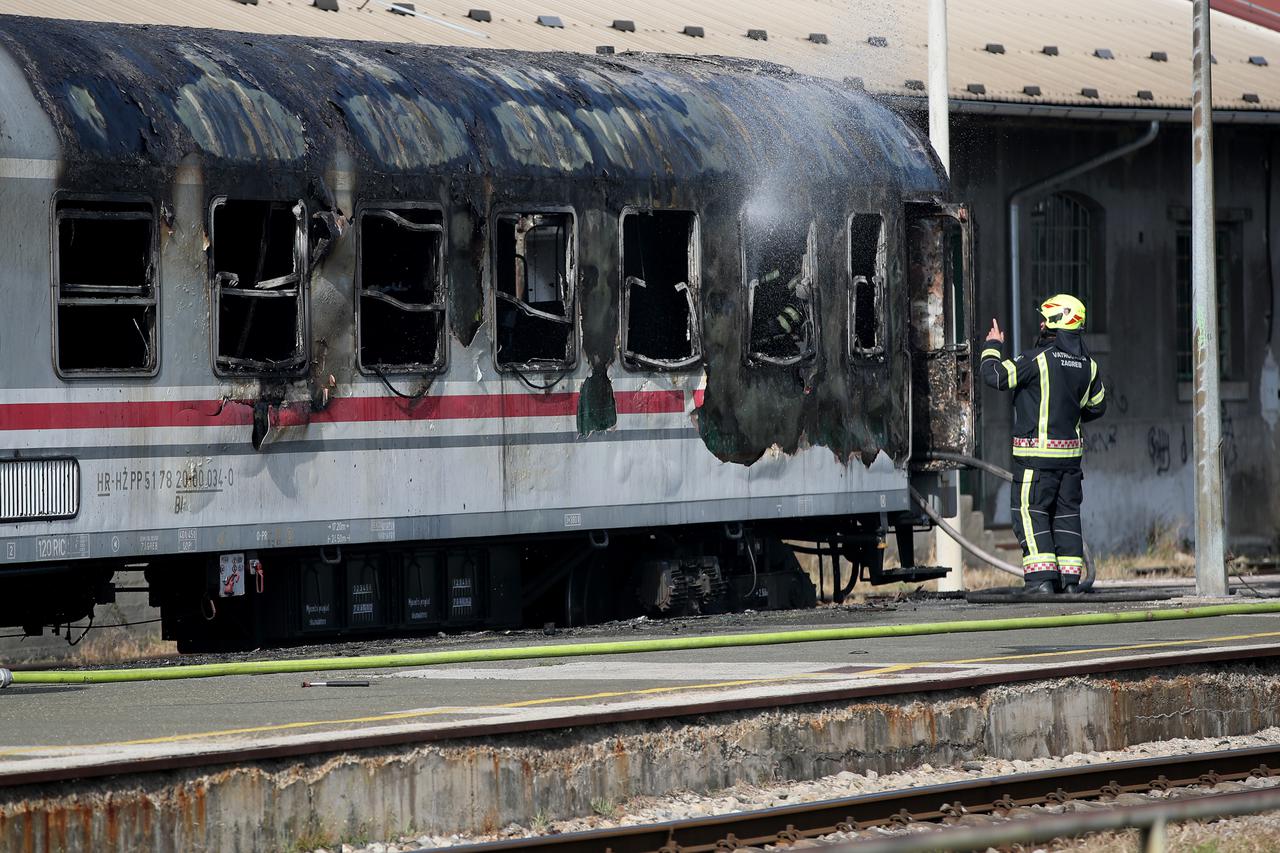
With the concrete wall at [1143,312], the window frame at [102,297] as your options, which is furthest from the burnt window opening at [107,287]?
the concrete wall at [1143,312]

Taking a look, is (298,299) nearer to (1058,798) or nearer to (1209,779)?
(1058,798)

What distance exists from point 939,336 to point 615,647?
5.08 metres

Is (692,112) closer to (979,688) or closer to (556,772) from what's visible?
(979,688)

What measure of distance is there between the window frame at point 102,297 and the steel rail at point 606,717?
397 cm

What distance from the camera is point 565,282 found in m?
13.9

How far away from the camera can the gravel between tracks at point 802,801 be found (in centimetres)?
848

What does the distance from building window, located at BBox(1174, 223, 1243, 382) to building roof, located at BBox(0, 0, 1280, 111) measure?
6.37 feet

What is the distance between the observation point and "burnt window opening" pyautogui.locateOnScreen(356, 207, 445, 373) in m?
13.0

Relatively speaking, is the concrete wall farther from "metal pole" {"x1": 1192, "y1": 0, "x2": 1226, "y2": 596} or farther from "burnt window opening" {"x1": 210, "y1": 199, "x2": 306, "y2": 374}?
"burnt window opening" {"x1": 210, "y1": 199, "x2": 306, "y2": 374}

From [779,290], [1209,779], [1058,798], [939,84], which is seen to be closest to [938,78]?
[939,84]

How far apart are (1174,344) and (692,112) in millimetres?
11724

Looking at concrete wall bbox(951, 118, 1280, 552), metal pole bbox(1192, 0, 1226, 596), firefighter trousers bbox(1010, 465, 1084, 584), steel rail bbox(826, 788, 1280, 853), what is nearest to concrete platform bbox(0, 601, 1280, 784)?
firefighter trousers bbox(1010, 465, 1084, 584)

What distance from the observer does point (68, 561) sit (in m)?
11.8

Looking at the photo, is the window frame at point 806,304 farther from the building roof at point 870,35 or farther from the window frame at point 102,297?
the window frame at point 102,297
